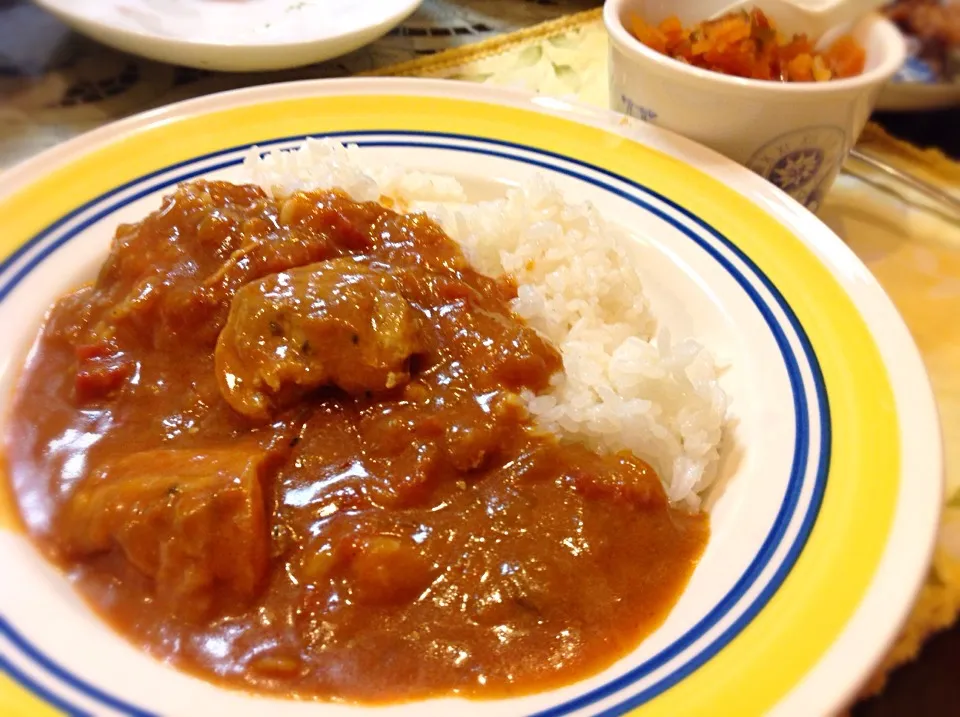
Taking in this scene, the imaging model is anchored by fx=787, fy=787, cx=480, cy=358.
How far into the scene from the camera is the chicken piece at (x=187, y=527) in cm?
164

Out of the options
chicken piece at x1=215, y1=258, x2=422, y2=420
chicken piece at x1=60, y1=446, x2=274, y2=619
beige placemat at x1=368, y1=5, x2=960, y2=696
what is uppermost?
beige placemat at x1=368, y1=5, x2=960, y2=696

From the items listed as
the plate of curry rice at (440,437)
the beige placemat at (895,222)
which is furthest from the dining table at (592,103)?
the plate of curry rice at (440,437)

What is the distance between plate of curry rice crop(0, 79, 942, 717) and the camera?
58.7 inches

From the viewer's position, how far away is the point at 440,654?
1.57 metres

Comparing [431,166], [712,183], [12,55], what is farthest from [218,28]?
[712,183]

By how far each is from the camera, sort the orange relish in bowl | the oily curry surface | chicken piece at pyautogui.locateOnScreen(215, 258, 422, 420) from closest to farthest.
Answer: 1. the oily curry surface
2. chicken piece at pyautogui.locateOnScreen(215, 258, 422, 420)
3. the orange relish in bowl

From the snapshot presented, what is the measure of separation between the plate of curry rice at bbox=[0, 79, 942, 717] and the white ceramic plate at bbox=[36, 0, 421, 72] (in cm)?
40

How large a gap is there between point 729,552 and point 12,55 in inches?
152

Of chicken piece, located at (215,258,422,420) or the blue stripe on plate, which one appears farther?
chicken piece, located at (215,258,422,420)

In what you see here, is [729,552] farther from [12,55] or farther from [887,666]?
[12,55]

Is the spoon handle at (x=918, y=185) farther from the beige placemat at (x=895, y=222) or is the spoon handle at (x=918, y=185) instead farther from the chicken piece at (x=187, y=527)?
the chicken piece at (x=187, y=527)

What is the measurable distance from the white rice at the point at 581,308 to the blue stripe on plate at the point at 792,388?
0.16 meters

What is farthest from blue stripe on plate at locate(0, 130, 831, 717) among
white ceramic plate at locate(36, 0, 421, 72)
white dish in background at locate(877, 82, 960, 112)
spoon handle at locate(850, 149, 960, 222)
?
white dish in background at locate(877, 82, 960, 112)

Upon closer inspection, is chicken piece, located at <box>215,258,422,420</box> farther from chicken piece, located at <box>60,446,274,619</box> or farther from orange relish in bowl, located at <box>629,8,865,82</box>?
orange relish in bowl, located at <box>629,8,865,82</box>
